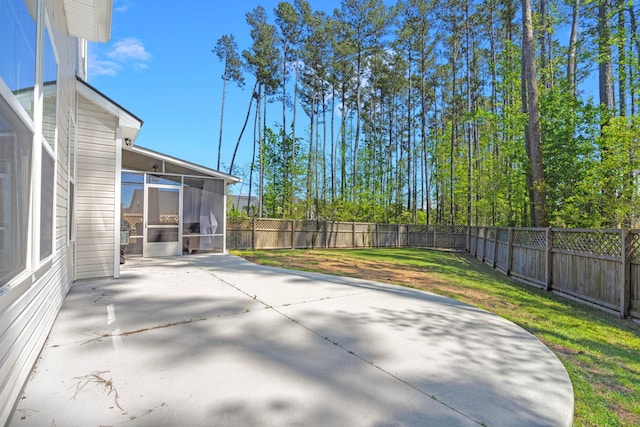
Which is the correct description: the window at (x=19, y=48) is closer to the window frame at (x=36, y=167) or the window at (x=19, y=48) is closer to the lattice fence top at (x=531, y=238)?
the window frame at (x=36, y=167)

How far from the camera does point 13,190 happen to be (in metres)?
1.65

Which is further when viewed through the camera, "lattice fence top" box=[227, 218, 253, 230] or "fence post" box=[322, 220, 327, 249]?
"fence post" box=[322, 220, 327, 249]

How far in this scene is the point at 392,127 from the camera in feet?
85.6

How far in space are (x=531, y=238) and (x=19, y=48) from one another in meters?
9.42

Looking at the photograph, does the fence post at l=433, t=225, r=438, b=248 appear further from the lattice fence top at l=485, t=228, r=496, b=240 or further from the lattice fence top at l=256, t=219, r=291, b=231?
the lattice fence top at l=256, t=219, r=291, b=231

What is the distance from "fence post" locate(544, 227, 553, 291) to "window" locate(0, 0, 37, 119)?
8.59 metres

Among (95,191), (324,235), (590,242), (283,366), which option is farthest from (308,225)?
(283,366)

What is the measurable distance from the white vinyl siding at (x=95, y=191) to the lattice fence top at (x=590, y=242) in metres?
8.42

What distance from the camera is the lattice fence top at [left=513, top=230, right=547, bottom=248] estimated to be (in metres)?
7.16

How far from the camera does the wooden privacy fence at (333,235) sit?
1247 cm

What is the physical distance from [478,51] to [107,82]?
21843mm

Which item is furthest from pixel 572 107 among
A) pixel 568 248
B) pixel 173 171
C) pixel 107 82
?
pixel 107 82

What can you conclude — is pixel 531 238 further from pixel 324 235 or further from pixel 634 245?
pixel 324 235

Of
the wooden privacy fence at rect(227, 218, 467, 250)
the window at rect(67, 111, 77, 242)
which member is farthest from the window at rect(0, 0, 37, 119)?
the wooden privacy fence at rect(227, 218, 467, 250)
